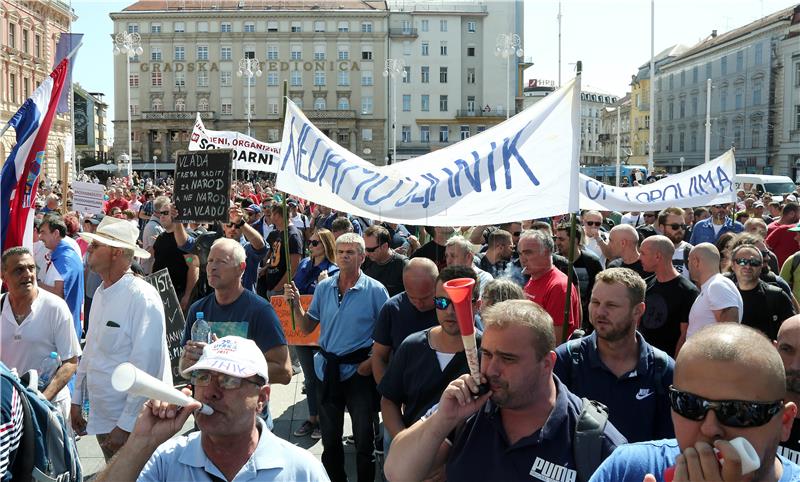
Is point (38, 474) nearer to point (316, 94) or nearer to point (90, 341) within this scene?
point (90, 341)

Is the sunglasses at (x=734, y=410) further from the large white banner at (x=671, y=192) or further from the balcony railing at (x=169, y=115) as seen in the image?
the balcony railing at (x=169, y=115)

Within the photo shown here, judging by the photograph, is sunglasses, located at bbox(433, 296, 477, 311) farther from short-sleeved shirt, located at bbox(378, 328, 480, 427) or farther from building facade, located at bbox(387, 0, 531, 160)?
building facade, located at bbox(387, 0, 531, 160)

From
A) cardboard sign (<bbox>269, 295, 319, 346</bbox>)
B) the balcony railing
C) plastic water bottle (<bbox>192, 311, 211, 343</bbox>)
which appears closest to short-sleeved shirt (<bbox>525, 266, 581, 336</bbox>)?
cardboard sign (<bbox>269, 295, 319, 346</bbox>)

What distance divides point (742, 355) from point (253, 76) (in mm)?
77206

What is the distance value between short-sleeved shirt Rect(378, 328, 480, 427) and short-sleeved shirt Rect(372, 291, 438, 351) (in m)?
0.69

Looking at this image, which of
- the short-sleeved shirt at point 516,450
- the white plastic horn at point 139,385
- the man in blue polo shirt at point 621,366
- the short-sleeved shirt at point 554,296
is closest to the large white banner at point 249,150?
the short-sleeved shirt at point 554,296

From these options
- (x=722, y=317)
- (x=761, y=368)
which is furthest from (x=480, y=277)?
(x=761, y=368)

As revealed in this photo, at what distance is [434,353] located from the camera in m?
3.67

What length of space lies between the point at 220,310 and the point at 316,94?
243ft

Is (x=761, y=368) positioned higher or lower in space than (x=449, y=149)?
lower

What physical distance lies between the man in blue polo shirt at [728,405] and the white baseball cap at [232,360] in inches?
51.8

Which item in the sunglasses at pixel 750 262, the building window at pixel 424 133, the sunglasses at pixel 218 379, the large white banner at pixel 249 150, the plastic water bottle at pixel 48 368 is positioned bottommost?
the plastic water bottle at pixel 48 368

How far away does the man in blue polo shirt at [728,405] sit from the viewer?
167 centimetres

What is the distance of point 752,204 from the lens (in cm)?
1456
